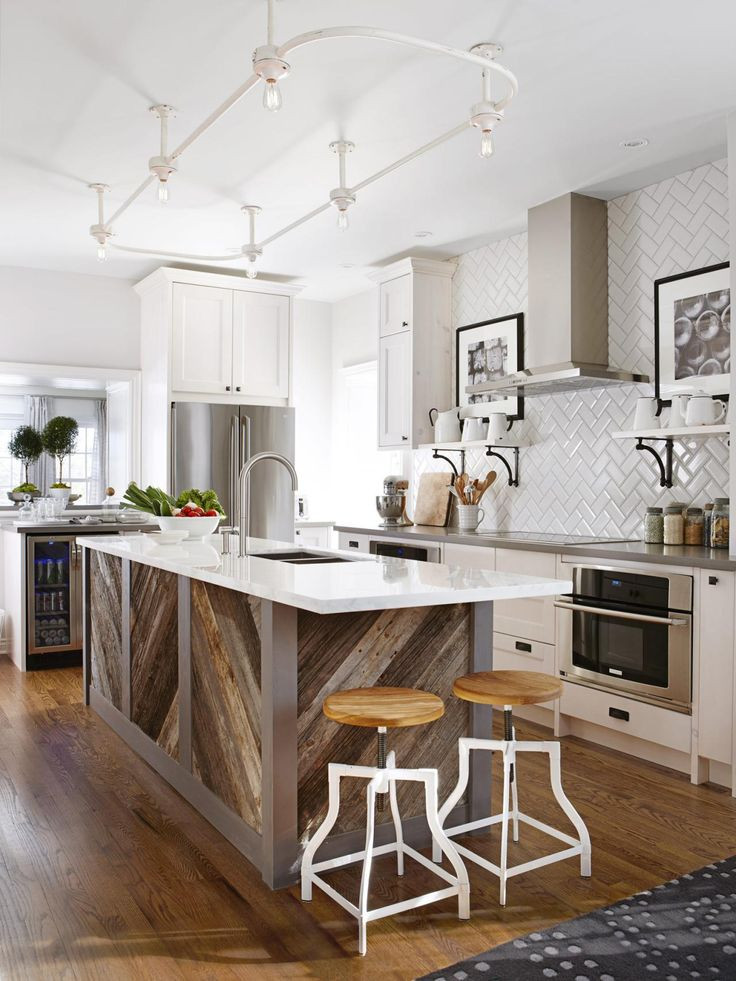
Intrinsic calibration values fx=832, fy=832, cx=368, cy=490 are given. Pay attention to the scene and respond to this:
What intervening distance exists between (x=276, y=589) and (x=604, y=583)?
189cm

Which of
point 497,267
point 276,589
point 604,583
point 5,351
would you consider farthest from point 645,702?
point 5,351

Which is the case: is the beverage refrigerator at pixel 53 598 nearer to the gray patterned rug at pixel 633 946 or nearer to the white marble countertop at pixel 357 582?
the white marble countertop at pixel 357 582

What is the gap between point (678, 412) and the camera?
379 centimetres

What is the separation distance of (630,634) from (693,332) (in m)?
1.48

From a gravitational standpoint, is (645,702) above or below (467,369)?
below

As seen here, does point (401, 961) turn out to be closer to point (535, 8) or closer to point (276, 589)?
point (276, 589)

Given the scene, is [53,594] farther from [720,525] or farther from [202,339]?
[720,525]

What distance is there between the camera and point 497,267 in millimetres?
5188

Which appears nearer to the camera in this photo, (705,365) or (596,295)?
(705,365)

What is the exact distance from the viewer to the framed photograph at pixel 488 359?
4.99m

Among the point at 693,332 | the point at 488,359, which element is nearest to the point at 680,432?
the point at 693,332

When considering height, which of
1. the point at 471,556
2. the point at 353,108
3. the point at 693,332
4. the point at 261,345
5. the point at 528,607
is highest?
the point at 353,108

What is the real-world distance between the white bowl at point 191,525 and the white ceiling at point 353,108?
1681 mm

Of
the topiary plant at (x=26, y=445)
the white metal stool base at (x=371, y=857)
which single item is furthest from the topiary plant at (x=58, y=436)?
the white metal stool base at (x=371, y=857)
